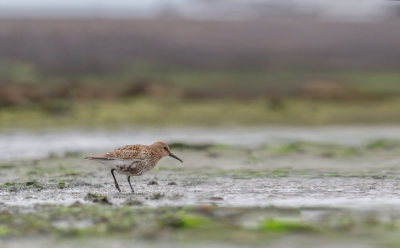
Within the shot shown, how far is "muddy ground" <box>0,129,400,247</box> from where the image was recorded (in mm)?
6551

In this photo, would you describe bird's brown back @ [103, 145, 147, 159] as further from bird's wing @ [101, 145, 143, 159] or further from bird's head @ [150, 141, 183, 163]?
bird's head @ [150, 141, 183, 163]

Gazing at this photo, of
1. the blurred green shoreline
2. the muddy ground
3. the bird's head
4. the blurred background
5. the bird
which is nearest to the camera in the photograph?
the muddy ground

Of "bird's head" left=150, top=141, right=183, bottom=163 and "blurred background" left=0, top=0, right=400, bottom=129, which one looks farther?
"blurred background" left=0, top=0, right=400, bottom=129

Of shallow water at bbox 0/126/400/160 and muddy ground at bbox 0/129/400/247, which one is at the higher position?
shallow water at bbox 0/126/400/160

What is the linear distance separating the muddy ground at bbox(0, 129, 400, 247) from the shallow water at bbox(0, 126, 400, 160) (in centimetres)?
150

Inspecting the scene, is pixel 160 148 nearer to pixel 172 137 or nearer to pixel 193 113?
pixel 172 137

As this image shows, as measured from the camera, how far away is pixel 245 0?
27734 millimetres

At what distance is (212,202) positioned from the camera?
816cm

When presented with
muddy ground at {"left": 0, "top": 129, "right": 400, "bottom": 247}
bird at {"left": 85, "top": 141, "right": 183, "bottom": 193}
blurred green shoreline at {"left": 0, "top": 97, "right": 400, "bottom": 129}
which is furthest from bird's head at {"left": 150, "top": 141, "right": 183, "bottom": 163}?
blurred green shoreline at {"left": 0, "top": 97, "right": 400, "bottom": 129}

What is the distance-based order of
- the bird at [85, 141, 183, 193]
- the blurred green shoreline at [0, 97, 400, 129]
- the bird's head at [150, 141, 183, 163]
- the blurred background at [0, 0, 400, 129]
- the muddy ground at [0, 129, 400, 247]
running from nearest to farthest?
the muddy ground at [0, 129, 400, 247], the bird at [85, 141, 183, 193], the bird's head at [150, 141, 183, 163], the blurred green shoreline at [0, 97, 400, 129], the blurred background at [0, 0, 400, 129]

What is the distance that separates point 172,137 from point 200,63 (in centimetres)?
738

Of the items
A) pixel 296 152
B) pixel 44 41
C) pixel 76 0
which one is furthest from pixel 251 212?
pixel 76 0

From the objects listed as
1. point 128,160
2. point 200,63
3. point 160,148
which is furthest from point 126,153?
point 200,63

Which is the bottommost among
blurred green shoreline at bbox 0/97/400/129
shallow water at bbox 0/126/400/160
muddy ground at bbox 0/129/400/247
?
muddy ground at bbox 0/129/400/247
